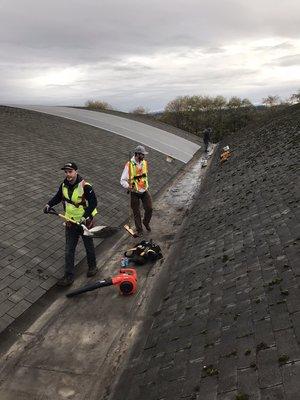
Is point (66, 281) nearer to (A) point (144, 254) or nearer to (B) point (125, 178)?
(A) point (144, 254)

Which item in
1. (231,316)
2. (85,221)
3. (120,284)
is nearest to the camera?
(231,316)

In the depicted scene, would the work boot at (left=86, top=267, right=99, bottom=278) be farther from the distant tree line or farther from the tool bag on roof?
the distant tree line

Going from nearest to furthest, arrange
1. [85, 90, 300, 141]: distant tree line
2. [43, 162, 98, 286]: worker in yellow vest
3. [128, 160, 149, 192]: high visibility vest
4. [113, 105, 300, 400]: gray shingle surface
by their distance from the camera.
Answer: [113, 105, 300, 400]: gray shingle surface, [43, 162, 98, 286]: worker in yellow vest, [128, 160, 149, 192]: high visibility vest, [85, 90, 300, 141]: distant tree line

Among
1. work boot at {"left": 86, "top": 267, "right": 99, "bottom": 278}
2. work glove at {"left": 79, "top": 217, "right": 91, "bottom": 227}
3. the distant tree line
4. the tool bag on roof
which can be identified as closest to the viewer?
work glove at {"left": 79, "top": 217, "right": 91, "bottom": 227}

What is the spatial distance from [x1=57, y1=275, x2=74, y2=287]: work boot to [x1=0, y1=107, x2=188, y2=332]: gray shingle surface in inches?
5.4

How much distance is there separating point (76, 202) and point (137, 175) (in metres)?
2.63

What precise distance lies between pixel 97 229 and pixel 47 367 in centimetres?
310

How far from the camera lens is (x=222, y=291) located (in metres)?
5.42

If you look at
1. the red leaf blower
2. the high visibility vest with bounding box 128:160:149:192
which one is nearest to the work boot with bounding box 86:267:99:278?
the red leaf blower

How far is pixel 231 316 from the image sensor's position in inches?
182

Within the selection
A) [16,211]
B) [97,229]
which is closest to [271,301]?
[97,229]

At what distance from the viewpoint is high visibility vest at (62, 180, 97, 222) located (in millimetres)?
7312

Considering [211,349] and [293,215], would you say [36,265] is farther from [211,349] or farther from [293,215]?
[293,215]

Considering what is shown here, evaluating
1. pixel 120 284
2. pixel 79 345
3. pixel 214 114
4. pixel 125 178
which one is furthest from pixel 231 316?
pixel 214 114
